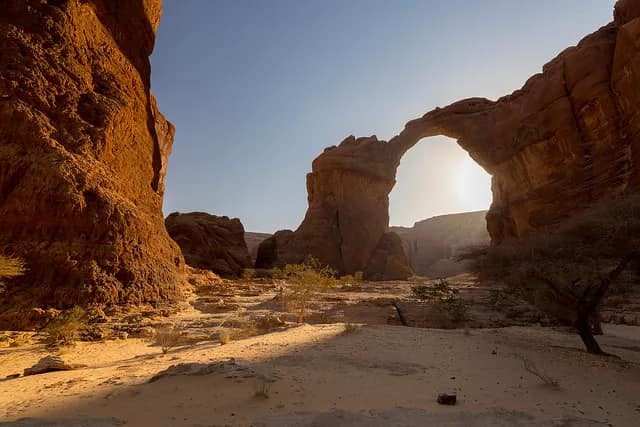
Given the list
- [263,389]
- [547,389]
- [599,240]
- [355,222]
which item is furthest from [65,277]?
[355,222]

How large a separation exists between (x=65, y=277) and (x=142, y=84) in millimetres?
10665

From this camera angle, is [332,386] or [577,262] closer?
[332,386]

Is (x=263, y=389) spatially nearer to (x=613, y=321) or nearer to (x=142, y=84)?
(x=613, y=321)

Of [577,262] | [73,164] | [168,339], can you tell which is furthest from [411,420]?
[73,164]

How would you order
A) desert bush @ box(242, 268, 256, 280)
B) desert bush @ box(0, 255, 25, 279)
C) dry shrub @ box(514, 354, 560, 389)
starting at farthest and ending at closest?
desert bush @ box(242, 268, 256, 280) < desert bush @ box(0, 255, 25, 279) < dry shrub @ box(514, 354, 560, 389)

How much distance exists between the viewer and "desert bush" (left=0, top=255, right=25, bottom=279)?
814 cm

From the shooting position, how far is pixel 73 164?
1116 centimetres

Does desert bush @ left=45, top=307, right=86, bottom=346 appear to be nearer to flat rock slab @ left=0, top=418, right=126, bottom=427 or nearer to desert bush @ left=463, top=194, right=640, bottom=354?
flat rock slab @ left=0, top=418, right=126, bottom=427

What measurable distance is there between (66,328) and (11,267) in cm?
209

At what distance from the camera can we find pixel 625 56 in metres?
21.1

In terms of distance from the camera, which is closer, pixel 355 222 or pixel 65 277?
pixel 65 277

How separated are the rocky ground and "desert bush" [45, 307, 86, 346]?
279 mm

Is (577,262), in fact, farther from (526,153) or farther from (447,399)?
(526,153)

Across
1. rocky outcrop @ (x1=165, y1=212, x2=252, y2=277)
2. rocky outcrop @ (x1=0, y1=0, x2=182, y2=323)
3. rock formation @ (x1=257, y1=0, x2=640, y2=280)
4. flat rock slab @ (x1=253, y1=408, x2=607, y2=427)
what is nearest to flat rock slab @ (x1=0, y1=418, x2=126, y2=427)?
flat rock slab @ (x1=253, y1=408, x2=607, y2=427)
